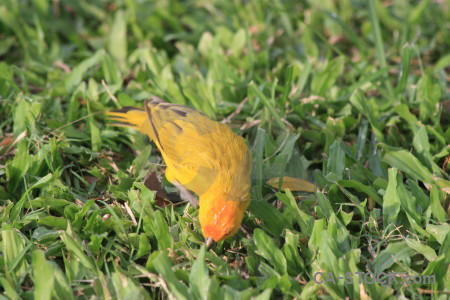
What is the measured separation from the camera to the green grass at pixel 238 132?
9.43 feet

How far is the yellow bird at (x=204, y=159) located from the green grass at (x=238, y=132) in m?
0.15

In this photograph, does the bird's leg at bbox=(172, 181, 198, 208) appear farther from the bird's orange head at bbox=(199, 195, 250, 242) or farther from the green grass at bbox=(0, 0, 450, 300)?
the bird's orange head at bbox=(199, 195, 250, 242)

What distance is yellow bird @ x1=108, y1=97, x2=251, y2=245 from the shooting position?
2.97 m

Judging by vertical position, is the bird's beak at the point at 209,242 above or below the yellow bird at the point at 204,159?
below

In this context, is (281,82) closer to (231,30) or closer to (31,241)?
(231,30)

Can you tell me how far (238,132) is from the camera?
393 centimetres

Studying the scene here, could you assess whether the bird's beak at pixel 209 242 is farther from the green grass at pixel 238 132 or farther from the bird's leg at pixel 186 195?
the bird's leg at pixel 186 195

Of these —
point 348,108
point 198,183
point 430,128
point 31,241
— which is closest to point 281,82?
point 348,108

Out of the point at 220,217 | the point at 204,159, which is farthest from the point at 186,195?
the point at 220,217

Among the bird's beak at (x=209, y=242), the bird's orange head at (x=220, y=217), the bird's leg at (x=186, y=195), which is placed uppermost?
the bird's orange head at (x=220, y=217)

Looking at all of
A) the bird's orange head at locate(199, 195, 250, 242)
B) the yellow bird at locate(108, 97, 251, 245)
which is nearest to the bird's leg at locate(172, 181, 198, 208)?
the yellow bird at locate(108, 97, 251, 245)

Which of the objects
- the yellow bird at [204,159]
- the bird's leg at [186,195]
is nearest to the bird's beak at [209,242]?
the yellow bird at [204,159]

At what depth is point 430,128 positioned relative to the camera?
375cm

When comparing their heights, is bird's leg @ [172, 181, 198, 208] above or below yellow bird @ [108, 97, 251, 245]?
below
